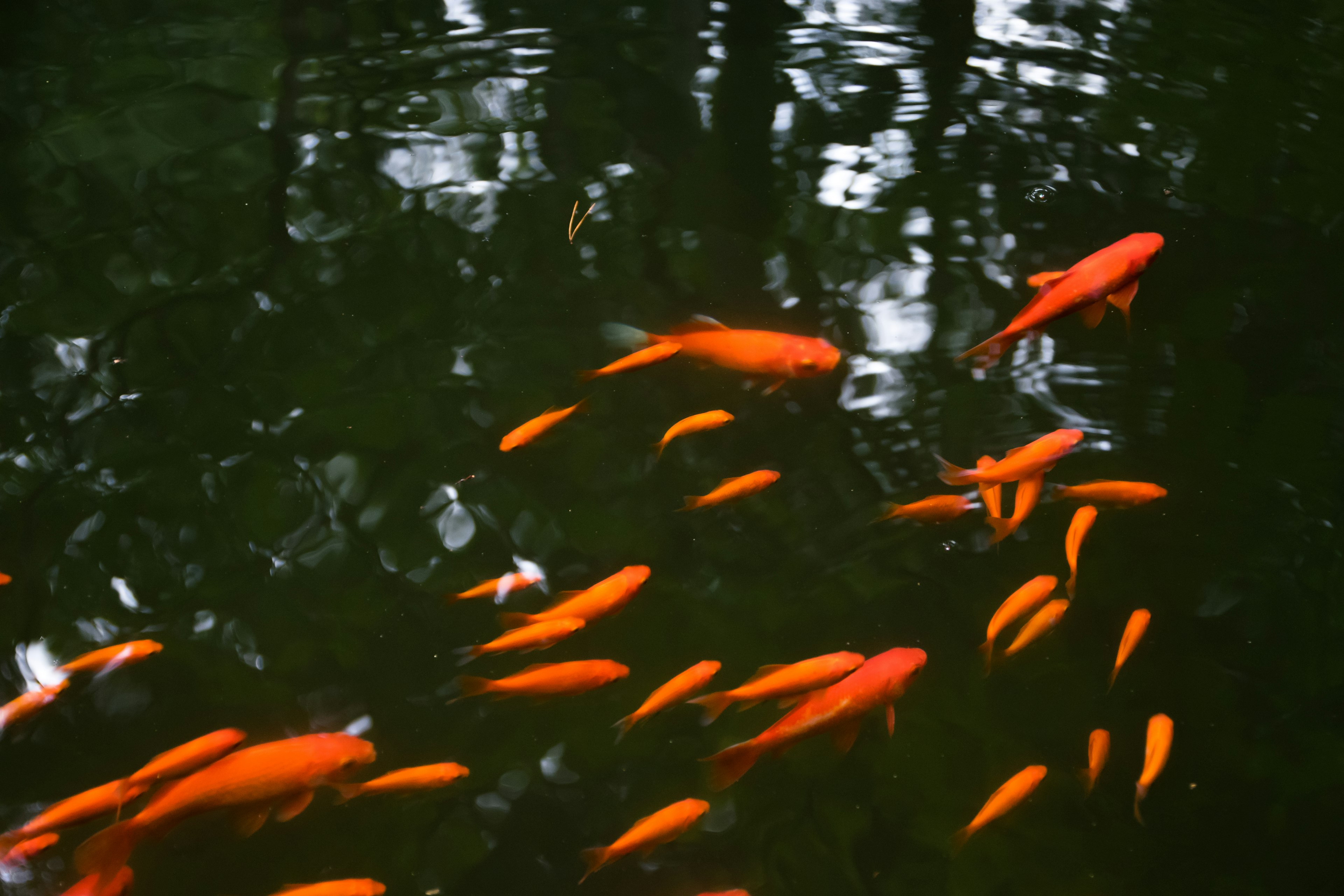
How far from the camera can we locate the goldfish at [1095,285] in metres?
2.17

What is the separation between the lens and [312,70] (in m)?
3.48

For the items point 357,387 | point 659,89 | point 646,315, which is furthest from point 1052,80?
point 357,387

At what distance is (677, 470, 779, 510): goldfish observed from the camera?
2.36m

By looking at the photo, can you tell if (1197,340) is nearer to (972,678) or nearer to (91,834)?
(972,678)

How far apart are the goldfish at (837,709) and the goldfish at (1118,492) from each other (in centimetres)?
78

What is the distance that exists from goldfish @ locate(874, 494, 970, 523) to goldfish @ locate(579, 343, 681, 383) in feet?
2.69

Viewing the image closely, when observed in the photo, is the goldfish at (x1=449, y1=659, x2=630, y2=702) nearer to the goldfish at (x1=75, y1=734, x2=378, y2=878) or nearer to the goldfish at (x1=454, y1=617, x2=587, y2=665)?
the goldfish at (x1=454, y1=617, x2=587, y2=665)

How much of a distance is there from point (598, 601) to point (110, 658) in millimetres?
1383

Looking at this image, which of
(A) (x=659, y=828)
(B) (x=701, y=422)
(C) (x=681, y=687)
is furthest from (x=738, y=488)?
(A) (x=659, y=828)

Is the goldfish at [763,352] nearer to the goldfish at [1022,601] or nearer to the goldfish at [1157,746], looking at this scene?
the goldfish at [1022,601]

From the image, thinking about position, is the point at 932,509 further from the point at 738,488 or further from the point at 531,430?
the point at 531,430

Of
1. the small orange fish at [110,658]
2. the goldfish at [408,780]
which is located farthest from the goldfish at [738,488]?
the small orange fish at [110,658]

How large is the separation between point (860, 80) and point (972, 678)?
96.6 inches

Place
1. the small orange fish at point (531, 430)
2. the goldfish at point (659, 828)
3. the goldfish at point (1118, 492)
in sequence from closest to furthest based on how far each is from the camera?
the goldfish at point (659, 828) → the goldfish at point (1118, 492) → the small orange fish at point (531, 430)
